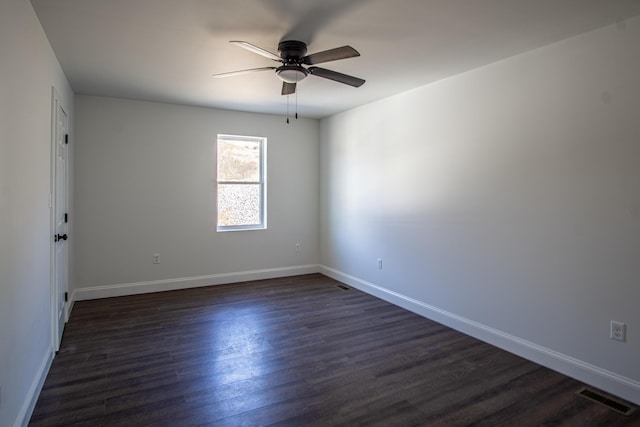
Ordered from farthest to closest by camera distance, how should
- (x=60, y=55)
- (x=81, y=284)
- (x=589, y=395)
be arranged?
(x=81, y=284)
(x=60, y=55)
(x=589, y=395)

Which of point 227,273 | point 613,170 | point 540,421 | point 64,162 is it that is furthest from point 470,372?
point 64,162

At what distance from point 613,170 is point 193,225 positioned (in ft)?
15.1

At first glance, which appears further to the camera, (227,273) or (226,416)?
(227,273)

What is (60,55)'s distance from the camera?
125 inches

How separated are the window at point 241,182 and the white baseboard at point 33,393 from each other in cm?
287

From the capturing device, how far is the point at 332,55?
8.23 feet

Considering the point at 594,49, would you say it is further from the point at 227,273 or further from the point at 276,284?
the point at 227,273

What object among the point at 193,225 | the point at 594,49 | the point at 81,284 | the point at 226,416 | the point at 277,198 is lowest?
the point at 226,416

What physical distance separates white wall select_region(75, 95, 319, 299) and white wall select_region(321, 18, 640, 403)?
179 centimetres

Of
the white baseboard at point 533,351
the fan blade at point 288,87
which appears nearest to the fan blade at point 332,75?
the fan blade at point 288,87

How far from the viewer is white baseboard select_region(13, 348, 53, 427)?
6.76ft

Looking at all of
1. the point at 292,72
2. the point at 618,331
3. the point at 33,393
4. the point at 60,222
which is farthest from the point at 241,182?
the point at 618,331

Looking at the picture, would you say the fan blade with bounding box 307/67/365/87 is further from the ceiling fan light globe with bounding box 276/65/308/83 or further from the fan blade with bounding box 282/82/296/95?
the fan blade with bounding box 282/82/296/95

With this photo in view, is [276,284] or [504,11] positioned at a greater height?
[504,11]
